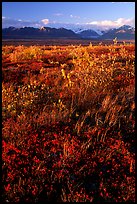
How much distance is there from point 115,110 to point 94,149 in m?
1.76

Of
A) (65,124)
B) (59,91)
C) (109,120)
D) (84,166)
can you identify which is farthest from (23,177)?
(59,91)

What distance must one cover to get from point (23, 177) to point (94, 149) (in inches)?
73.2

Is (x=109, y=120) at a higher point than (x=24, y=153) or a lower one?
higher

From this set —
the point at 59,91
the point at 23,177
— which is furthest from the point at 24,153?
the point at 59,91

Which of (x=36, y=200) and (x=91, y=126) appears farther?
(x=91, y=126)

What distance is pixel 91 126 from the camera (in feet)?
27.9

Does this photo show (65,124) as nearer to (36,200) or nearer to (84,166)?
(84,166)

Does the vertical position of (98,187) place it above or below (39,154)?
below

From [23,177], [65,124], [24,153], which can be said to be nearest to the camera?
[23,177]

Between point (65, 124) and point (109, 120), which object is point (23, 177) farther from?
point (109, 120)

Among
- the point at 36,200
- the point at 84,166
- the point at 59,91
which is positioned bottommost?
the point at 36,200

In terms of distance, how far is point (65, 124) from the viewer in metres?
8.77

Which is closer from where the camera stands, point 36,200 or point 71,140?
point 36,200

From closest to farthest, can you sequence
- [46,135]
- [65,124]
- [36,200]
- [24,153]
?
[36,200], [24,153], [46,135], [65,124]
